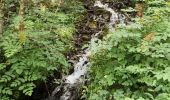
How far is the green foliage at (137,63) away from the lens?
5246 mm

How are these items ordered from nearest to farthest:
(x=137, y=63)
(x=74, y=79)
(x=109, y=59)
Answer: (x=137, y=63)
(x=109, y=59)
(x=74, y=79)

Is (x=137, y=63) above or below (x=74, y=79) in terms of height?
above

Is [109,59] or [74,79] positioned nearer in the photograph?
[109,59]

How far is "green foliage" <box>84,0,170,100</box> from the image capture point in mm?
5246

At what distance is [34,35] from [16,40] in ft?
1.27

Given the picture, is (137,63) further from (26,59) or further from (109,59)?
(26,59)

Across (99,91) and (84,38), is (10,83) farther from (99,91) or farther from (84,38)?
(84,38)

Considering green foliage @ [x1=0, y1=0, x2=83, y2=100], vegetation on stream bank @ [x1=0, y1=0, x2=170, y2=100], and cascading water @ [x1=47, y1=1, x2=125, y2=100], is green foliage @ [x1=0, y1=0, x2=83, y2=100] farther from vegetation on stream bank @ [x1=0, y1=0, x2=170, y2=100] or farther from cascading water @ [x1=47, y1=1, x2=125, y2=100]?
cascading water @ [x1=47, y1=1, x2=125, y2=100]

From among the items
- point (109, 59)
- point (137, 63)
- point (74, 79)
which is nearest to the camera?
point (137, 63)

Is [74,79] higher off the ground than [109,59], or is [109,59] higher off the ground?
[109,59]

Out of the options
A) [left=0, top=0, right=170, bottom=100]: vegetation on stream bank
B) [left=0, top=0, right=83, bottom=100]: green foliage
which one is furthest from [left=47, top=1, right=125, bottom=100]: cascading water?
[left=0, top=0, right=83, bottom=100]: green foliage

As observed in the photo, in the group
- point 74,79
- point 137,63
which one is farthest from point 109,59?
point 74,79

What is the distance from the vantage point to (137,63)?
18.4 feet

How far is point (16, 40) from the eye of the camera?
6.14 m
